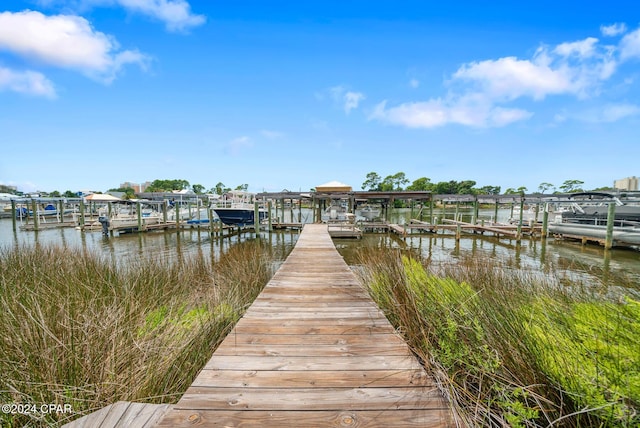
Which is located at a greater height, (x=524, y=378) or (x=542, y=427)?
(x=524, y=378)

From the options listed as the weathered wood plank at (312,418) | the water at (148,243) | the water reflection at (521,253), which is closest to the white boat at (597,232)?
the water reflection at (521,253)

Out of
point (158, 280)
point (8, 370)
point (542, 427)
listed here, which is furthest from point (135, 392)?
point (158, 280)

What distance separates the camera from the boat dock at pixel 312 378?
5.24ft

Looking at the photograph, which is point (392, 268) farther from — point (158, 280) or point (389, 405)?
point (158, 280)

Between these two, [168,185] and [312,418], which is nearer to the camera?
[312,418]

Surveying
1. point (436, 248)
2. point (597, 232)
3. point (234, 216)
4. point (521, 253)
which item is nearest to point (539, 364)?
point (436, 248)

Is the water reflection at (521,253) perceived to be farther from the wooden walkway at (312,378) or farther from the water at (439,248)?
the wooden walkway at (312,378)

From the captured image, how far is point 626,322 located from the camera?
194cm

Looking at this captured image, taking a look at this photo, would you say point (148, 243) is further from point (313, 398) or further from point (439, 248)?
point (313, 398)

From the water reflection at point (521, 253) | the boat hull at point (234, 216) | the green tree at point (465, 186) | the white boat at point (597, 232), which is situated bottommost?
the water reflection at point (521, 253)

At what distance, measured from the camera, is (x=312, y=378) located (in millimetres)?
1977

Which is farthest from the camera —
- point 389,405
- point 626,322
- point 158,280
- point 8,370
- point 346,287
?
point 158,280

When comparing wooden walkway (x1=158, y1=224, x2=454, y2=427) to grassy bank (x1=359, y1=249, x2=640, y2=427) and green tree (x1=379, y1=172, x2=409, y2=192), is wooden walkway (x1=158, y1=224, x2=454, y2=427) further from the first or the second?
green tree (x1=379, y1=172, x2=409, y2=192)

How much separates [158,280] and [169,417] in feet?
15.6
